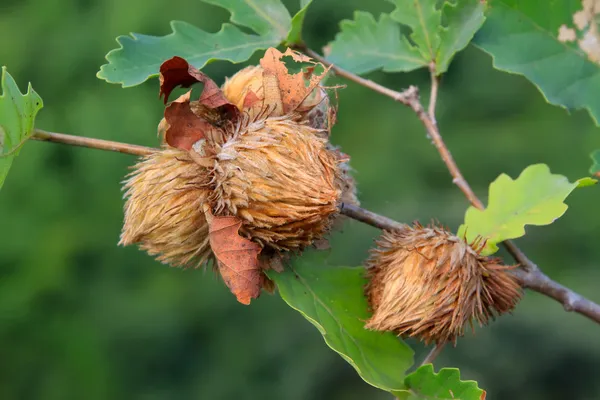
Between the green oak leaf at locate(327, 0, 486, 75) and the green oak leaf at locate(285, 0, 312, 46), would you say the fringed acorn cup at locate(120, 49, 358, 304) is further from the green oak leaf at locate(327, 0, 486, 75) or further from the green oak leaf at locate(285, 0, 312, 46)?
the green oak leaf at locate(327, 0, 486, 75)

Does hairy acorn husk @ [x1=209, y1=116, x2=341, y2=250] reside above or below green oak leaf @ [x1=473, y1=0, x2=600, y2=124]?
below

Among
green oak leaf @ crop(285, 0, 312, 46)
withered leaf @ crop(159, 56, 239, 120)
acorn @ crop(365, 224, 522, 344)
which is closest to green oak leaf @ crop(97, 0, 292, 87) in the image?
green oak leaf @ crop(285, 0, 312, 46)

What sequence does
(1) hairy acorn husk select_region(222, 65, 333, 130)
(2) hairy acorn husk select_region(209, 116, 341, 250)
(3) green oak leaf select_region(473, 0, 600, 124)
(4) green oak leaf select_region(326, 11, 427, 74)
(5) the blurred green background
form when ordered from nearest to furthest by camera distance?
1. (2) hairy acorn husk select_region(209, 116, 341, 250)
2. (1) hairy acorn husk select_region(222, 65, 333, 130)
3. (3) green oak leaf select_region(473, 0, 600, 124)
4. (4) green oak leaf select_region(326, 11, 427, 74)
5. (5) the blurred green background

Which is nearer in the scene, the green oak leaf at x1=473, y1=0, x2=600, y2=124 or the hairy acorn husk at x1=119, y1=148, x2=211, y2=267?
the hairy acorn husk at x1=119, y1=148, x2=211, y2=267

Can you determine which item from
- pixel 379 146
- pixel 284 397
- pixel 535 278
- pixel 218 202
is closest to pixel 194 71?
pixel 218 202

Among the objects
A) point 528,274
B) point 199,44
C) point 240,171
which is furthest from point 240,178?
point 528,274

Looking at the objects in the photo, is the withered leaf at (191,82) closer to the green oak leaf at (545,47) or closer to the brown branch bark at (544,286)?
the brown branch bark at (544,286)

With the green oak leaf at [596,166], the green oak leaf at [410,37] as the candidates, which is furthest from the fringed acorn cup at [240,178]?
the green oak leaf at [596,166]

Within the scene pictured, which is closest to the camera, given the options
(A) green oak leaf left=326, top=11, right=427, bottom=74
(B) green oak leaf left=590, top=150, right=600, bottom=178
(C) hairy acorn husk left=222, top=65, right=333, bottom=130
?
(C) hairy acorn husk left=222, top=65, right=333, bottom=130

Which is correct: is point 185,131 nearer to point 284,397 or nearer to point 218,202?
point 218,202
